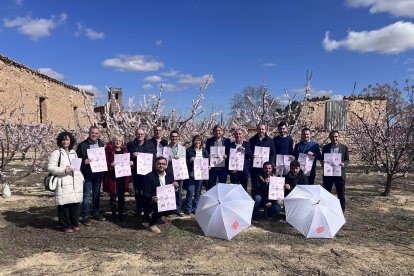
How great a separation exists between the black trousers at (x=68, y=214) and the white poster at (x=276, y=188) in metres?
3.60

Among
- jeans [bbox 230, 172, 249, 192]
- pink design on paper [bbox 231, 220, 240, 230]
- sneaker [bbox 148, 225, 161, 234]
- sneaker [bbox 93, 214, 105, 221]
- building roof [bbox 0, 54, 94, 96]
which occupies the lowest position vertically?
sneaker [bbox 148, 225, 161, 234]

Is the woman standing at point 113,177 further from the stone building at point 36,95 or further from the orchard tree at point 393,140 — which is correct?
the stone building at point 36,95

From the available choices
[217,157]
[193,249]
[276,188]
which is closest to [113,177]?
[217,157]

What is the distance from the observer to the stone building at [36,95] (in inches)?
735

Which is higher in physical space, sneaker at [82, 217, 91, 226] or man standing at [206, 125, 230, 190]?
man standing at [206, 125, 230, 190]

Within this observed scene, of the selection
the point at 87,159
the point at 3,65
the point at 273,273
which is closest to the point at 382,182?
the point at 273,273

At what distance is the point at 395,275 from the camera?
14.9 feet

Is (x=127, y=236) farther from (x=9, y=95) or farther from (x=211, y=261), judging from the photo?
(x=9, y=95)

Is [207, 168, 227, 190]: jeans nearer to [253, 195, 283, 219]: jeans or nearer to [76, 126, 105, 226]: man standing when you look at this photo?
[253, 195, 283, 219]: jeans

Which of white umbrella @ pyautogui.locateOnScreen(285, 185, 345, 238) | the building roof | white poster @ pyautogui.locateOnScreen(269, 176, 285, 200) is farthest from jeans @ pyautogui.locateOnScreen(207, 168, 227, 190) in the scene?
the building roof

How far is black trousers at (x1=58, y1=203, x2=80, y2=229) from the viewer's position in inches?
237

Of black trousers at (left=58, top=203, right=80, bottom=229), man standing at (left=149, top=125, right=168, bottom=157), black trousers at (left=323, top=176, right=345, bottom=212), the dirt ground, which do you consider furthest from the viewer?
black trousers at (left=323, top=176, right=345, bottom=212)

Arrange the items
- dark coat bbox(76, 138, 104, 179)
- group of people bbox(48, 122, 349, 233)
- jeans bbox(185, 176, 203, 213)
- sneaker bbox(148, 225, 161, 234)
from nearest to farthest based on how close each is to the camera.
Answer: group of people bbox(48, 122, 349, 233), sneaker bbox(148, 225, 161, 234), dark coat bbox(76, 138, 104, 179), jeans bbox(185, 176, 203, 213)

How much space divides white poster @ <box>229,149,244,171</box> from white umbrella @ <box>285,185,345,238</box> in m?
1.51
